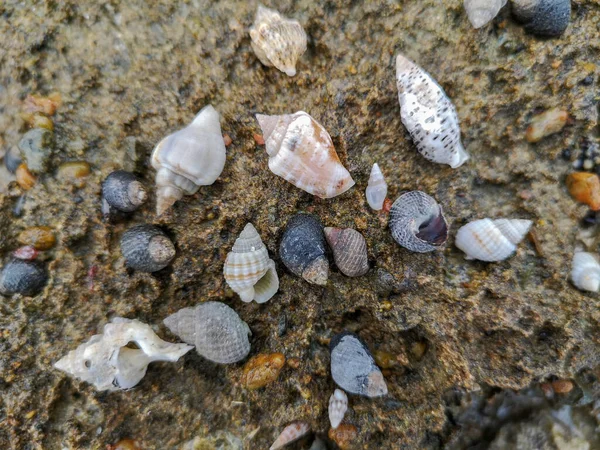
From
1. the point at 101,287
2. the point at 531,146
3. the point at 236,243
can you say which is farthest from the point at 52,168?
the point at 531,146

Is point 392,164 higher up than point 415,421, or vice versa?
point 392,164

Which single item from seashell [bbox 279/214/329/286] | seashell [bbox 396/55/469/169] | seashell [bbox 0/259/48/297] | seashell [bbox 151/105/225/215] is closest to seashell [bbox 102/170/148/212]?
seashell [bbox 151/105/225/215]

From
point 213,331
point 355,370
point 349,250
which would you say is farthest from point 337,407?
point 349,250

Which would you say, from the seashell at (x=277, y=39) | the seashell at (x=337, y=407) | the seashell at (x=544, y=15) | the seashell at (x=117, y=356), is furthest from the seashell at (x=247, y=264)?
the seashell at (x=544, y=15)

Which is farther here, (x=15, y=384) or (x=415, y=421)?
(x=415, y=421)

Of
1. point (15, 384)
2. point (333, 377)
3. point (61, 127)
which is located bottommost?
point (15, 384)

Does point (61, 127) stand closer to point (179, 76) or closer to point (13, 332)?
point (179, 76)

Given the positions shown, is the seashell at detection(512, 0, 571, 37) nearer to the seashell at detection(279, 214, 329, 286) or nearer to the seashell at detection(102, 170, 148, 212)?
the seashell at detection(279, 214, 329, 286)
